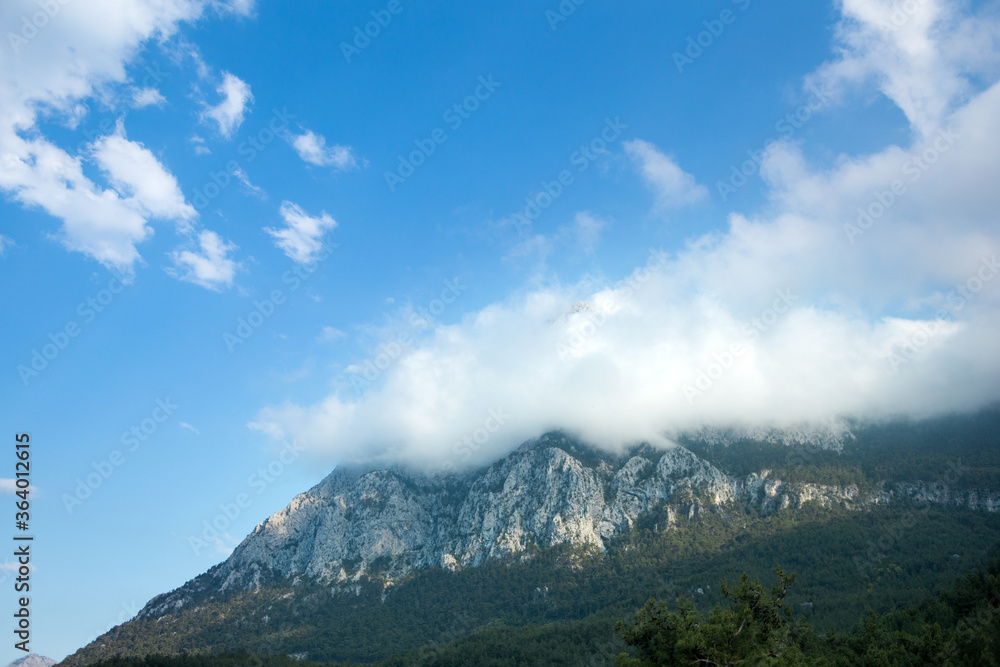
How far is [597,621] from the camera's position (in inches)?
7505

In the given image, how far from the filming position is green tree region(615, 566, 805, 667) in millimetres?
44500

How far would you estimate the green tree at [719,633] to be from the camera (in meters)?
44.5

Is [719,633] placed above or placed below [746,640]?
above

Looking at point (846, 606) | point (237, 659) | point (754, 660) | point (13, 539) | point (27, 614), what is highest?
point (13, 539)

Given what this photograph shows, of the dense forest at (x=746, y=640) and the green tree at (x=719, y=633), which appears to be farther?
the dense forest at (x=746, y=640)

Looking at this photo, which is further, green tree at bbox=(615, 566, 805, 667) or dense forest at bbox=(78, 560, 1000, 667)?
dense forest at bbox=(78, 560, 1000, 667)

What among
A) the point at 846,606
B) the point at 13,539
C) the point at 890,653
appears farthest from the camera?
the point at 846,606

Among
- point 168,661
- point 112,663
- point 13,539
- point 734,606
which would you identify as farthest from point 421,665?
point 734,606

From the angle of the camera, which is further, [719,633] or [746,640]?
[746,640]

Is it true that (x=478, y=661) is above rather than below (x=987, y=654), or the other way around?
below

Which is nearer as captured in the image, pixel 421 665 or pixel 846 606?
pixel 846 606

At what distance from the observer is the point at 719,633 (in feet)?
147

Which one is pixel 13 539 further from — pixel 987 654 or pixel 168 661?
pixel 168 661

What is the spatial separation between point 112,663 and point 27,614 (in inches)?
5440
